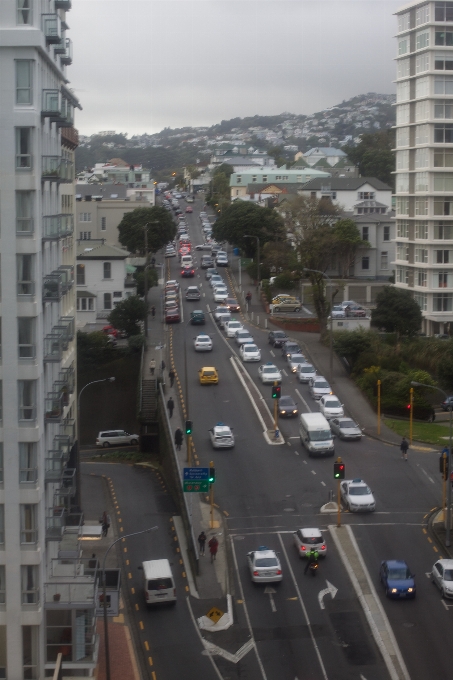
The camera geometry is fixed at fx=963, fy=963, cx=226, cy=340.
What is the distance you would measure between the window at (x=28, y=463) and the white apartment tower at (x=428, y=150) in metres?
50.6

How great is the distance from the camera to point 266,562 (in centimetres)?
3512

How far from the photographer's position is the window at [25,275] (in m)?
27.0

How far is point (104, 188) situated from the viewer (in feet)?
424

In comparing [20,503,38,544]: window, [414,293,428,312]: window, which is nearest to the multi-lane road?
[20,503,38,544]: window

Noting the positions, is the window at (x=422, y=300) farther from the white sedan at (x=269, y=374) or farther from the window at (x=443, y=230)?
the white sedan at (x=269, y=374)

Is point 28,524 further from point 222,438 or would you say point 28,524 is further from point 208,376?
point 208,376

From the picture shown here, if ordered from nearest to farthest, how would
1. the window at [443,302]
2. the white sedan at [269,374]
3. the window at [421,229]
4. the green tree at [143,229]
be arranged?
the white sedan at [269,374]
the window at [421,229]
the window at [443,302]
the green tree at [143,229]

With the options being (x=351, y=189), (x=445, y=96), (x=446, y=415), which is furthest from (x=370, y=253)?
(x=446, y=415)

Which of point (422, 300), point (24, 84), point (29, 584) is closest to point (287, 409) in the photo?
point (422, 300)

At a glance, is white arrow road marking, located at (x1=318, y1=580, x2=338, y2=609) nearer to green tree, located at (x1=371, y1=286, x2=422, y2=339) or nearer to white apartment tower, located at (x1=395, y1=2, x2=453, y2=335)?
green tree, located at (x1=371, y1=286, x2=422, y2=339)

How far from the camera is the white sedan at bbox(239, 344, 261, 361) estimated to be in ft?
218

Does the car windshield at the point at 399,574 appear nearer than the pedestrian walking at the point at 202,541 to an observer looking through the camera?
Yes

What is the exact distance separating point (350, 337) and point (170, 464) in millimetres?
18808

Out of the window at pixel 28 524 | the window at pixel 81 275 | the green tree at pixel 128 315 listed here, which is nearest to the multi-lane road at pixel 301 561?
the window at pixel 28 524
